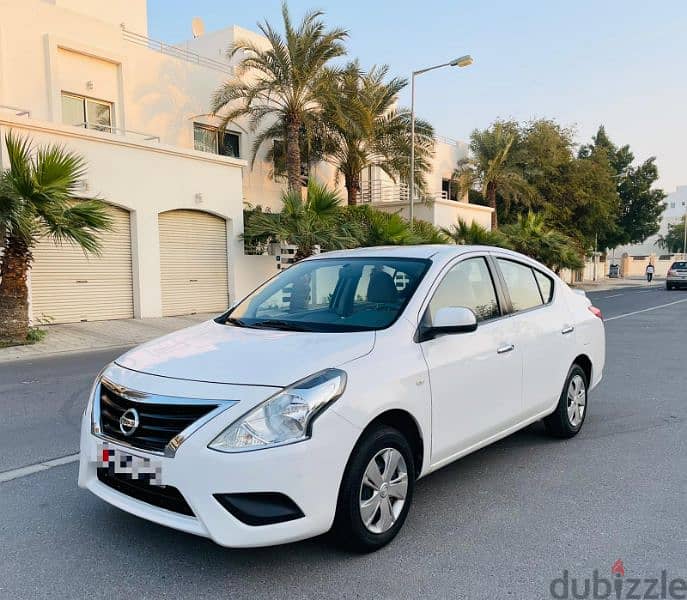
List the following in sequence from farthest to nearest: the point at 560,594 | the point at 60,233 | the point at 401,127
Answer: the point at 401,127 < the point at 60,233 < the point at 560,594

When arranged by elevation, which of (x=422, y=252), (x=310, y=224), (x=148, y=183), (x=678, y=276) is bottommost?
(x=678, y=276)

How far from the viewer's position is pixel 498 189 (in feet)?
118

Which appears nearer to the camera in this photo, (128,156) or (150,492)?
(150,492)

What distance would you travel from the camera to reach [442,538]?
334cm

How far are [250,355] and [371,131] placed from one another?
2199 centimetres

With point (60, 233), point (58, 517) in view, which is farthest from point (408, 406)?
point (60, 233)

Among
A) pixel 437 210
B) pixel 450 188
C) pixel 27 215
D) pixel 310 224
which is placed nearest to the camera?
pixel 27 215

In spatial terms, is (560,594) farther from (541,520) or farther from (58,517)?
(58,517)

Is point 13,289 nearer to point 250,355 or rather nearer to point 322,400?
point 250,355

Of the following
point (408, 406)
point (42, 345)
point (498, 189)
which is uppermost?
point (498, 189)

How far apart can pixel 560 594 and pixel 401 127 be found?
25.1 meters

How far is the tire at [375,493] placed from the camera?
2.94 metres

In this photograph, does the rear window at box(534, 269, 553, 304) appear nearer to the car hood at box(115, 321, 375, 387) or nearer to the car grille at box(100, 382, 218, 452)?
the car hood at box(115, 321, 375, 387)

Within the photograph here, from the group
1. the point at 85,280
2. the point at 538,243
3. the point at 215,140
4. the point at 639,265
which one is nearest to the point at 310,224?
the point at 85,280
